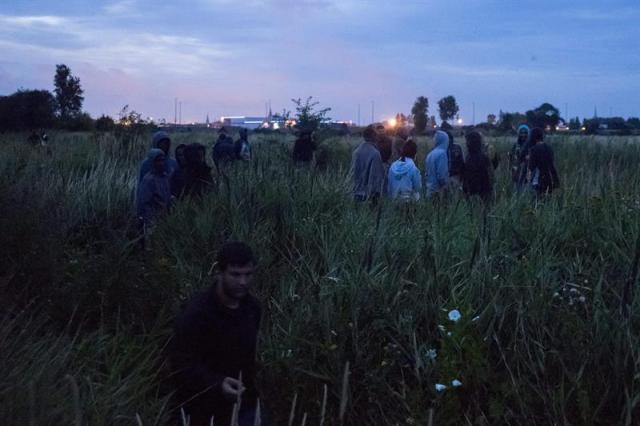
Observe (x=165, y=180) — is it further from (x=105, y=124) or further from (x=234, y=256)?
(x=105, y=124)

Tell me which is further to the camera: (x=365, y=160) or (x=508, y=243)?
(x=365, y=160)

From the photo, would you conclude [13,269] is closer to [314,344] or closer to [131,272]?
[131,272]

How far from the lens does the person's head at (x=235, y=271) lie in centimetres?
575

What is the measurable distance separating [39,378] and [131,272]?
128 inches

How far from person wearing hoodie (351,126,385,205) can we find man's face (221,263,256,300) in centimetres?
585

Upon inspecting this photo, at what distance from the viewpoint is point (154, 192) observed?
10.8m

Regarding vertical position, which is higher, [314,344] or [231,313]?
[231,313]

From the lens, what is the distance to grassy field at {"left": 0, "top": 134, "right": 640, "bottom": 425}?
19.9 ft

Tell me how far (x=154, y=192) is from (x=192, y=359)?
5349 millimetres

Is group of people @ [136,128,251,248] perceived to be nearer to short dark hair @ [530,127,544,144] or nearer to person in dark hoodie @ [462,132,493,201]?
person in dark hoodie @ [462,132,493,201]

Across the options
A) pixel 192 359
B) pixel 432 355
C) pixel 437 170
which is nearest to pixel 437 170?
pixel 437 170

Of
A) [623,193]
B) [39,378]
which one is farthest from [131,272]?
[623,193]

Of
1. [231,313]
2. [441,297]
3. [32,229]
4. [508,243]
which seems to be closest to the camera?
[231,313]

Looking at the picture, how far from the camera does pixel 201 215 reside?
949cm
